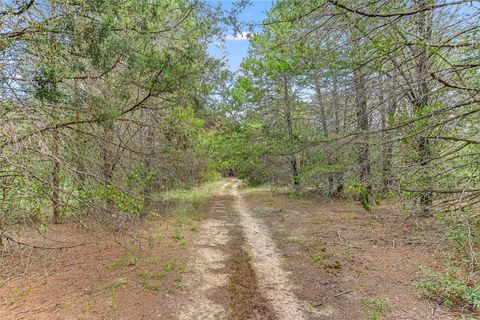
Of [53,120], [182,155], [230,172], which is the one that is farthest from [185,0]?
[230,172]

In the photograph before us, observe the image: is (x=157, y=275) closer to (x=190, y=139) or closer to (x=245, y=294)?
(x=245, y=294)

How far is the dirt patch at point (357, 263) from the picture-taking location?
12.2ft

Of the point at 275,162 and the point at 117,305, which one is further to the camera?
the point at 275,162

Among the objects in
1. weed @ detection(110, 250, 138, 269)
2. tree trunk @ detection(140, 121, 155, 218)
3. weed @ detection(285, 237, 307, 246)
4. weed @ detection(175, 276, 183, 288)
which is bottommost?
weed @ detection(175, 276, 183, 288)

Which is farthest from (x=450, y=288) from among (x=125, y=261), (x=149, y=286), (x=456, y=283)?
(x=125, y=261)

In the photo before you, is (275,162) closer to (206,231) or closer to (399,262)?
(206,231)

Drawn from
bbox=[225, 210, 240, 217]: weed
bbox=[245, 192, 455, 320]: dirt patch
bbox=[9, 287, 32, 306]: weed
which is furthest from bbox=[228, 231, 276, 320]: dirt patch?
bbox=[225, 210, 240, 217]: weed

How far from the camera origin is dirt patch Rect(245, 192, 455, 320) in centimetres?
371

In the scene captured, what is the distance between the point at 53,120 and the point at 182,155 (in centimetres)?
381

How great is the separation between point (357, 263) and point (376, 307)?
1.49 m

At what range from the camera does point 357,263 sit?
5137 mm

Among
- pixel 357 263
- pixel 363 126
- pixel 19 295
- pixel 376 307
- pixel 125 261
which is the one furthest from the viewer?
pixel 125 261

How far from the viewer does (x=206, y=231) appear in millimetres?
8180

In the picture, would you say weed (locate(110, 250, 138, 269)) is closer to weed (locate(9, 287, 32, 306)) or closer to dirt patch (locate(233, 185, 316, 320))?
weed (locate(9, 287, 32, 306))
